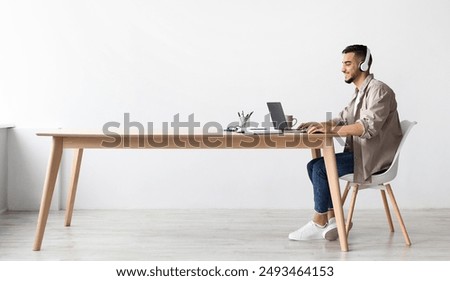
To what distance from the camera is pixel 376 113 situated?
341cm

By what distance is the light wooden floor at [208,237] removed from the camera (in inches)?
129

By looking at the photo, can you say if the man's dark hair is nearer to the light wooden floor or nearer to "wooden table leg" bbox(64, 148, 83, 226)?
the light wooden floor

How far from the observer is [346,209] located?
4.90 meters

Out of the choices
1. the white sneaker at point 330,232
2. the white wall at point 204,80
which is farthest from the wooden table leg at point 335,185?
the white wall at point 204,80

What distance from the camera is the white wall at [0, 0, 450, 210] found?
4848 millimetres

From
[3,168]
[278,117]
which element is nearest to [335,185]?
[278,117]

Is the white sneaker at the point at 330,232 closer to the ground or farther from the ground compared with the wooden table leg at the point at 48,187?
closer to the ground

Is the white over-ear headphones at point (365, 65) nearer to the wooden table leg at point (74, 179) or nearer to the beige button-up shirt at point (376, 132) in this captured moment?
the beige button-up shirt at point (376, 132)

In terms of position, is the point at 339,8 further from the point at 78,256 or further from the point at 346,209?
the point at 78,256

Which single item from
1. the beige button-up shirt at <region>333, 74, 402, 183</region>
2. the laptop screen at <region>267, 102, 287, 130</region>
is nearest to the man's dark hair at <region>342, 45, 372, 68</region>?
the beige button-up shirt at <region>333, 74, 402, 183</region>

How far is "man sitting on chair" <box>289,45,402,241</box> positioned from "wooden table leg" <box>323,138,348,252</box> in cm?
11

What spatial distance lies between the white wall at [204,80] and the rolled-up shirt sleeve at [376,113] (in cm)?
148
